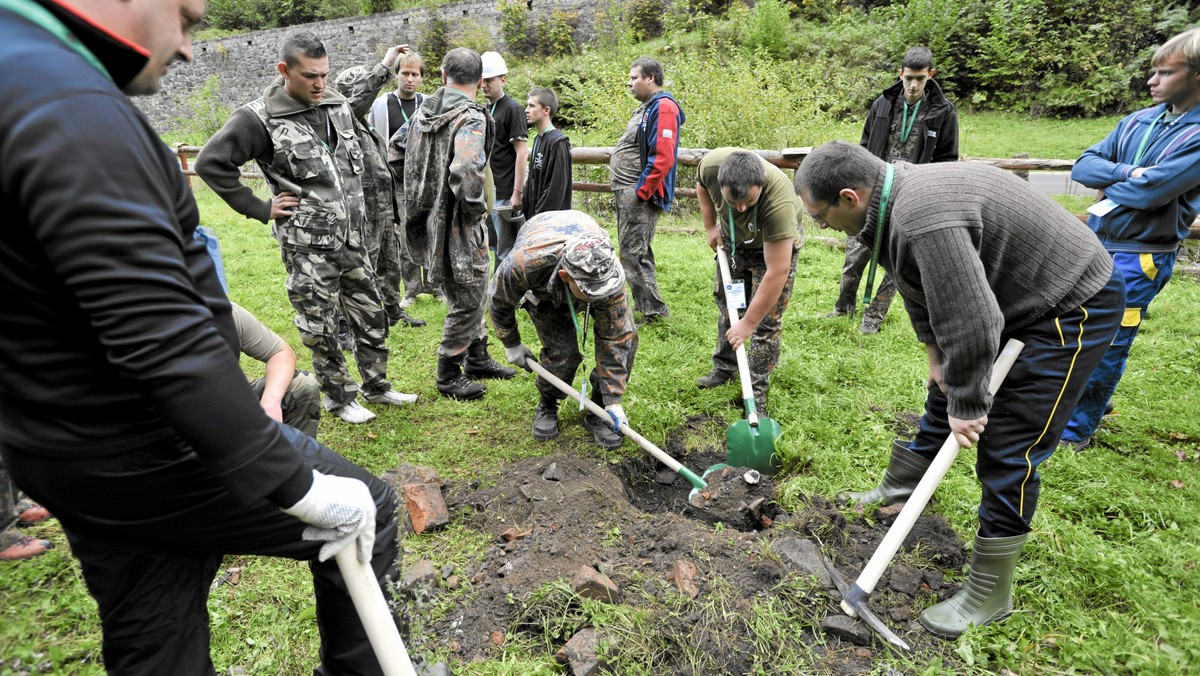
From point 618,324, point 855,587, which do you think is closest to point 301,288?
point 618,324

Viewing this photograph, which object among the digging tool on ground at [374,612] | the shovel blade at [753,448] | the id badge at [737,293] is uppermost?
the digging tool on ground at [374,612]

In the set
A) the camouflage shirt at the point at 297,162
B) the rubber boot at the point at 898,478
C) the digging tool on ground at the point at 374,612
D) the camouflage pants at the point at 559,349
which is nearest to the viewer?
the digging tool on ground at the point at 374,612

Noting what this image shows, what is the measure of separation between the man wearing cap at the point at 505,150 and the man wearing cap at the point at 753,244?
195 cm

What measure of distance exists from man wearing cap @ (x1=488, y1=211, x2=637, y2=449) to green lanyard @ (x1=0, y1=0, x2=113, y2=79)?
2359 mm

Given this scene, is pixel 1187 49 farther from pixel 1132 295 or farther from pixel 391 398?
pixel 391 398

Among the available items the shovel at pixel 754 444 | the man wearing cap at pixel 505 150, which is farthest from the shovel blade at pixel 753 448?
the man wearing cap at pixel 505 150

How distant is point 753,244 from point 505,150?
2.76m

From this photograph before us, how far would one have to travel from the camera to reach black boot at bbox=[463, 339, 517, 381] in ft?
16.5

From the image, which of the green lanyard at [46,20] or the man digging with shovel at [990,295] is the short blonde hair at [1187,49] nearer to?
the man digging with shovel at [990,295]

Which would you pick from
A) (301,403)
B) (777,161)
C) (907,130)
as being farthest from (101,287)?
(777,161)

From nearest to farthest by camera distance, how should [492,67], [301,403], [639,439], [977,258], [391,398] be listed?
[977,258] < [301,403] < [639,439] < [391,398] < [492,67]

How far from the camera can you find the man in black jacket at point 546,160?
5.58 m

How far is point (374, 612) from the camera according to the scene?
1.64 meters

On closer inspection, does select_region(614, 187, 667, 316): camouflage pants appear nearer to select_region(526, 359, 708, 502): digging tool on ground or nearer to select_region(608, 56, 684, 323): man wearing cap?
select_region(608, 56, 684, 323): man wearing cap
